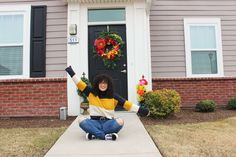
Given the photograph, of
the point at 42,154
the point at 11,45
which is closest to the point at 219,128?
the point at 42,154

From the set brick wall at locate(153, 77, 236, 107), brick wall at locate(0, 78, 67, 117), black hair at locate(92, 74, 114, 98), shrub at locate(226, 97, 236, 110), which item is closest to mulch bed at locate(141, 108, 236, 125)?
shrub at locate(226, 97, 236, 110)

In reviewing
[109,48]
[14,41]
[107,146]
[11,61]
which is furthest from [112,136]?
[14,41]

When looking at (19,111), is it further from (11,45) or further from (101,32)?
(101,32)

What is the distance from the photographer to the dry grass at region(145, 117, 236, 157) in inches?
158

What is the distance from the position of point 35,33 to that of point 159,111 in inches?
149

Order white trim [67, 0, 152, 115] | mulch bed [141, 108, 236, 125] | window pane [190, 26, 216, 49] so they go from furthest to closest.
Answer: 1. window pane [190, 26, 216, 49]
2. white trim [67, 0, 152, 115]
3. mulch bed [141, 108, 236, 125]

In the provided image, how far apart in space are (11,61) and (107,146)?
4549 mm

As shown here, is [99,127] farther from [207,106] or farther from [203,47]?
[203,47]

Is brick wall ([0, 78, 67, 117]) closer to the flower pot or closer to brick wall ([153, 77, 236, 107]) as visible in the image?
the flower pot

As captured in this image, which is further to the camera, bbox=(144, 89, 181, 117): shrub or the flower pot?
the flower pot

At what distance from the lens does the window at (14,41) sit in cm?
768

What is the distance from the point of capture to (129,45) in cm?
745

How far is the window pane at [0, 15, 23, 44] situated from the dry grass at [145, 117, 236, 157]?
4.26m

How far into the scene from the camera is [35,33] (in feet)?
25.4
